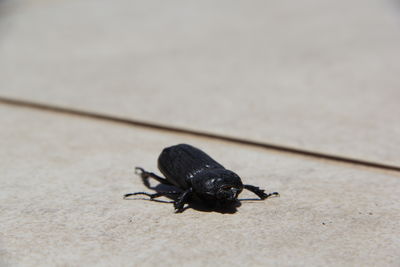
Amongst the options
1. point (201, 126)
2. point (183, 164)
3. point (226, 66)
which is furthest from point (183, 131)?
point (226, 66)

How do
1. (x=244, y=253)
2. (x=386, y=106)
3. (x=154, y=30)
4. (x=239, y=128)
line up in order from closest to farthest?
1. (x=244, y=253)
2. (x=239, y=128)
3. (x=386, y=106)
4. (x=154, y=30)

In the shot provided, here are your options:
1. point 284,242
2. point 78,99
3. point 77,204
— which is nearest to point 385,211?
point 284,242

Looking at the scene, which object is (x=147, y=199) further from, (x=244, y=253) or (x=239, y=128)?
(x=239, y=128)

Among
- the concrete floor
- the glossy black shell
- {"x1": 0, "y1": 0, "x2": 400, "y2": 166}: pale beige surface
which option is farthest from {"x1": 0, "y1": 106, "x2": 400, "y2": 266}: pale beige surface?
{"x1": 0, "y1": 0, "x2": 400, "y2": 166}: pale beige surface

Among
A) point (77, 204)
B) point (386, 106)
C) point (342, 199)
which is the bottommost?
point (77, 204)

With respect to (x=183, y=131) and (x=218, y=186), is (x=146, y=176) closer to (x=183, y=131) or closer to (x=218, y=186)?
(x=218, y=186)

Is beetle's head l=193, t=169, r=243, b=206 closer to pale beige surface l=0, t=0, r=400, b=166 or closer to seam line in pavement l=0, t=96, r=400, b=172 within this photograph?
seam line in pavement l=0, t=96, r=400, b=172

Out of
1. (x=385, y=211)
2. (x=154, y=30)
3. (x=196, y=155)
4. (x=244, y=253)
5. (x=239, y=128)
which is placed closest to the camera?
(x=244, y=253)
